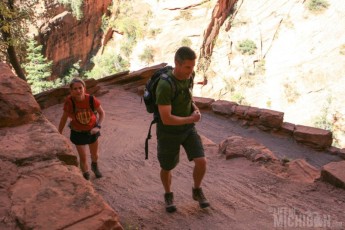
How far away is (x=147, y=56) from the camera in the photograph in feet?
67.8

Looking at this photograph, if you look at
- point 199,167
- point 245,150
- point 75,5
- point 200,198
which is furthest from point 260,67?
point 199,167

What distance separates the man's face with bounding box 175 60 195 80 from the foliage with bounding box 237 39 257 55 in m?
19.1

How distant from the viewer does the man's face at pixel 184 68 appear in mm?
2734

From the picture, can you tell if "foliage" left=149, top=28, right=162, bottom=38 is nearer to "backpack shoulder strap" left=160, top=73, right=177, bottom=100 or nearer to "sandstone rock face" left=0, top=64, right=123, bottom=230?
"sandstone rock face" left=0, top=64, right=123, bottom=230

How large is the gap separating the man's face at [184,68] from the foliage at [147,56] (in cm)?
Result: 1823

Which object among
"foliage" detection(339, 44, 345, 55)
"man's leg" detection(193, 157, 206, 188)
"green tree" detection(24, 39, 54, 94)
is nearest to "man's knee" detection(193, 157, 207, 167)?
"man's leg" detection(193, 157, 206, 188)

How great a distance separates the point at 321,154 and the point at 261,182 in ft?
11.6

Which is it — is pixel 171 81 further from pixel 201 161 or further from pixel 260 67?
pixel 260 67

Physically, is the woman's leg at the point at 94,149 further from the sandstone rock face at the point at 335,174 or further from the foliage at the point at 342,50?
the foliage at the point at 342,50

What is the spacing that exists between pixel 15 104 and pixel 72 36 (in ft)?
63.9

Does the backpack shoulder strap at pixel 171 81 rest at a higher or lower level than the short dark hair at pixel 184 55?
lower

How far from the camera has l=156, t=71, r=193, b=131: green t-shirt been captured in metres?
2.73

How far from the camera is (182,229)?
2.97 metres

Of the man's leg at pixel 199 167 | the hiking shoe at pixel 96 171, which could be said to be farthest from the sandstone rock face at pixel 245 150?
the hiking shoe at pixel 96 171
